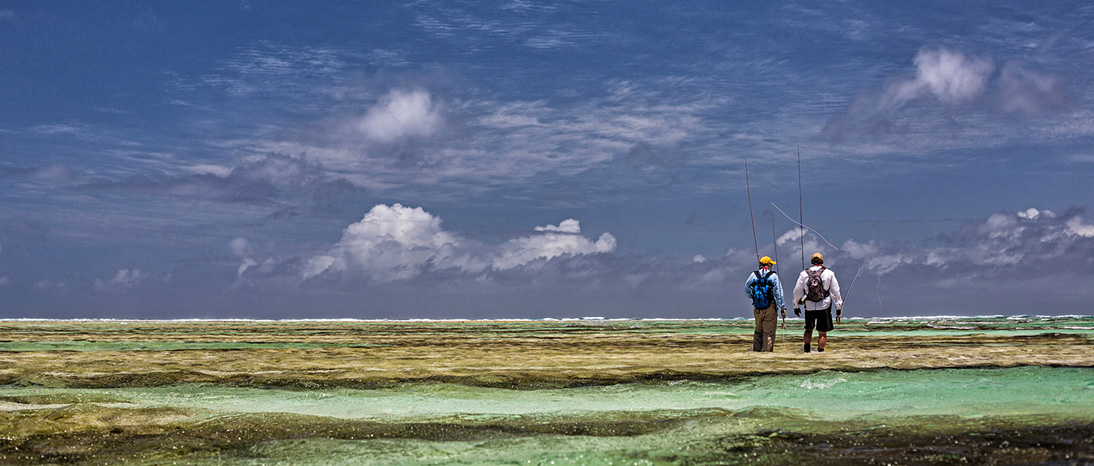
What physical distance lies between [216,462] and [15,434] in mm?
2968

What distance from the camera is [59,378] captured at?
1365cm

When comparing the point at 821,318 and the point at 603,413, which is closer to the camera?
the point at 603,413

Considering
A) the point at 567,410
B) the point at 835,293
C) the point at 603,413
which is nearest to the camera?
the point at 603,413

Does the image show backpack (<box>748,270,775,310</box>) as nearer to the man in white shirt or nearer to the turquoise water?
the man in white shirt

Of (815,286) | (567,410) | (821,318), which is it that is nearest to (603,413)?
(567,410)

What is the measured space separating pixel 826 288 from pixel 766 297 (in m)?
1.32

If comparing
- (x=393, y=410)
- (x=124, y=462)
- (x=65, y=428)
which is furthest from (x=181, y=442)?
(x=393, y=410)

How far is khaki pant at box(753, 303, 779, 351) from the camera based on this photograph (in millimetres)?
17312

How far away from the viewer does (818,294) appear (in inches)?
648

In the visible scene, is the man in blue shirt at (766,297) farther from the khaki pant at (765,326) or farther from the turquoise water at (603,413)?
the turquoise water at (603,413)

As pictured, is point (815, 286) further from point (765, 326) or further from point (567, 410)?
point (567, 410)

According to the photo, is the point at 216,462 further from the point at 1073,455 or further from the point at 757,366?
the point at 757,366

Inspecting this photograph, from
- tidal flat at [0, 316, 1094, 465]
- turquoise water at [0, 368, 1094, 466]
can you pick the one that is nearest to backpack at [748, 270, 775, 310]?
tidal flat at [0, 316, 1094, 465]

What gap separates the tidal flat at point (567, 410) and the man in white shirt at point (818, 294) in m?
0.96
